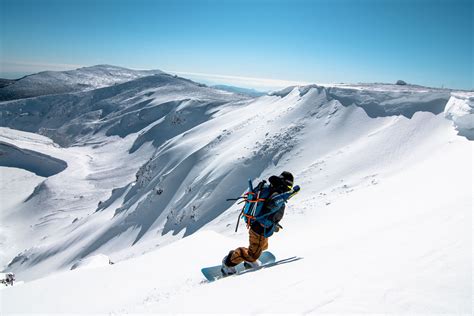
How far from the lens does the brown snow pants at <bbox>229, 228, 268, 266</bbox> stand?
680 cm

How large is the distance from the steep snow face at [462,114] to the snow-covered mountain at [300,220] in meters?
0.11

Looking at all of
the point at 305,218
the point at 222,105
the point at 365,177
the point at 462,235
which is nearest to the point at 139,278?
the point at 462,235

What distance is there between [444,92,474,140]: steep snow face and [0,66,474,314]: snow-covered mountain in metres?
0.11

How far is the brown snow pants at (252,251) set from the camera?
22.3ft

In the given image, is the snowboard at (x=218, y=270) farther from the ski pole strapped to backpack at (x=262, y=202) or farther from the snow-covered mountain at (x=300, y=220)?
the ski pole strapped to backpack at (x=262, y=202)

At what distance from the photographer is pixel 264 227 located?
259 inches

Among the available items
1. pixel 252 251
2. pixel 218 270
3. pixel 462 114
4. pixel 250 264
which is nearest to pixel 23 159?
pixel 218 270

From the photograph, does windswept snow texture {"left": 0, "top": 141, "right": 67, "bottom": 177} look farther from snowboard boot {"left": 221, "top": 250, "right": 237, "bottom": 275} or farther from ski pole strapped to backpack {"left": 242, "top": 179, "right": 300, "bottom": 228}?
ski pole strapped to backpack {"left": 242, "top": 179, "right": 300, "bottom": 228}

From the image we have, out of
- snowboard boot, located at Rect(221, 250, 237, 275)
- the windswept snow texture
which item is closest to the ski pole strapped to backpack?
snowboard boot, located at Rect(221, 250, 237, 275)

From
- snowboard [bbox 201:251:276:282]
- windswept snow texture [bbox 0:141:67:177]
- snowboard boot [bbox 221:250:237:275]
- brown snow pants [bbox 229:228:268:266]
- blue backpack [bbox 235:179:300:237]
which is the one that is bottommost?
windswept snow texture [bbox 0:141:67:177]

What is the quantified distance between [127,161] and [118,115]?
47027mm

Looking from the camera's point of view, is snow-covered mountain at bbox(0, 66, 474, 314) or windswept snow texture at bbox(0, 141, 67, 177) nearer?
snow-covered mountain at bbox(0, 66, 474, 314)

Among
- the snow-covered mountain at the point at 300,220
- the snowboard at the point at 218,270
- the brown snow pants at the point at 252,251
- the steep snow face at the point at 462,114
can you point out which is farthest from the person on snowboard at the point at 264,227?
the steep snow face at the point at 462,114

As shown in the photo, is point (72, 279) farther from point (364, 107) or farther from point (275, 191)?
point (364, 107)
